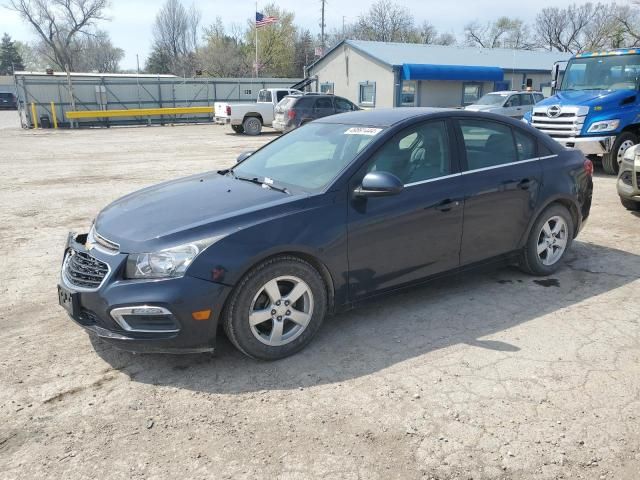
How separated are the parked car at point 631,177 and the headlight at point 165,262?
6069 mm

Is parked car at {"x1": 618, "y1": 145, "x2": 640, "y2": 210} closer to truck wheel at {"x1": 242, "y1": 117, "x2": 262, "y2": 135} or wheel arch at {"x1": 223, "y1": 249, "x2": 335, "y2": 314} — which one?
wheel arch at {"x1": 223, "y1": 249, "x2": 335, "y2": 314}

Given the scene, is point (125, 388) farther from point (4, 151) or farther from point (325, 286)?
point (4, 151)

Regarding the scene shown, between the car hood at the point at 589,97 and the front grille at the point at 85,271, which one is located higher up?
A: the car hood at the point at 589,97

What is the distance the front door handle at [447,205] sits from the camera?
13.6 ft

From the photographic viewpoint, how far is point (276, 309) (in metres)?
3.49

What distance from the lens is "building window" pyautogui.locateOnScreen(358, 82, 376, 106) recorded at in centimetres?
3031

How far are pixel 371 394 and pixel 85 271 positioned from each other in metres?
2.00

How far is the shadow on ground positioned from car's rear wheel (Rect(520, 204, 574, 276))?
5.2 inches

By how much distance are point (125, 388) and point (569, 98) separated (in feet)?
37.1

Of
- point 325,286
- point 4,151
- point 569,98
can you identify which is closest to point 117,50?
point 4,151

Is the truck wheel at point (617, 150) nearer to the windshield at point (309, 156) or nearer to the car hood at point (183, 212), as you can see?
the windshield at point (309, 156)

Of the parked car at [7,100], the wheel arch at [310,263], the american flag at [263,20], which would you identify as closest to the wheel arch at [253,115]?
the american flag at [263,20]

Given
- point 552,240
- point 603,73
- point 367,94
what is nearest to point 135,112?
point 367,94

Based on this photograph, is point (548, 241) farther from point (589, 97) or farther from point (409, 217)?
point (589, 97)
